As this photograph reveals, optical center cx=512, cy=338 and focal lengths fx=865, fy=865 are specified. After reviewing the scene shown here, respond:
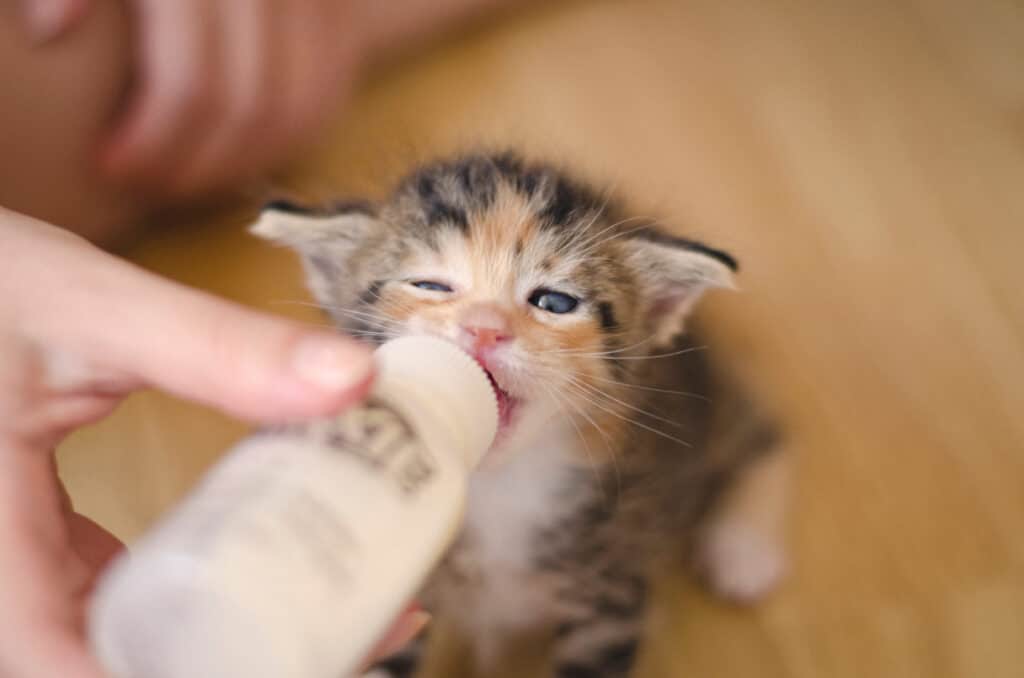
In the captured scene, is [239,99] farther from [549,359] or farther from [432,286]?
[549,359]

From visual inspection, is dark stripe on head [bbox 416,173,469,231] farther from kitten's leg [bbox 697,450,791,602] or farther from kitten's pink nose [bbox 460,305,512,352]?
kitten's leg [bbox 697,450,791,602]

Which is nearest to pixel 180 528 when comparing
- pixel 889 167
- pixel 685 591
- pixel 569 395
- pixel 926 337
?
pixel 569 395

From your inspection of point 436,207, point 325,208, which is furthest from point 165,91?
point 436,207

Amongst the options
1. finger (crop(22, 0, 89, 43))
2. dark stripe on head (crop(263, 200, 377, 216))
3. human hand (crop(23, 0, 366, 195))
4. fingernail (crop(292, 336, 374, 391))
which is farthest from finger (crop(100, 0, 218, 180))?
fingernail (crop(292, 336, 374, 391))

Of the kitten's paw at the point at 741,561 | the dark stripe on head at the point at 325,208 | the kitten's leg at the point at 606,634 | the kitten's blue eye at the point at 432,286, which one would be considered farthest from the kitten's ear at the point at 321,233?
the kitten's paw at the point at 741,561

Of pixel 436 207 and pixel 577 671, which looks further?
pixel 577 671

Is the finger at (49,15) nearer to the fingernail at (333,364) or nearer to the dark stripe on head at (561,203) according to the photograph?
the dark stripe on head at (561,203)
